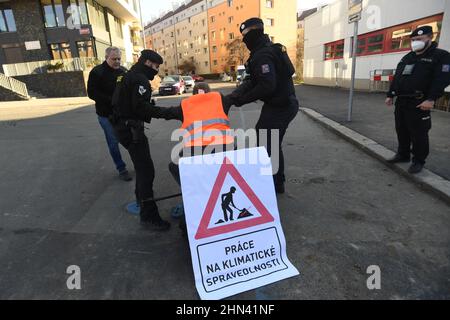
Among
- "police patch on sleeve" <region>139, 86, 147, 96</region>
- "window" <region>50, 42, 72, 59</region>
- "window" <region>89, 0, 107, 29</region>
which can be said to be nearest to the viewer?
"police patch on sleeve" <region>139, 86, 147, 96</region>

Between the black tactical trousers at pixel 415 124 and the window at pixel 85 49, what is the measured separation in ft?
89.2

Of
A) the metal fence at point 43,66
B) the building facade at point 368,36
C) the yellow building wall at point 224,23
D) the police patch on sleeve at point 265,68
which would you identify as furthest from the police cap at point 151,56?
the yellow building wall at point 224,23

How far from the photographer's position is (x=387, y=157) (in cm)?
523

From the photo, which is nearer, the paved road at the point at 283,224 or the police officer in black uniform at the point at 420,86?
the paved road at the point at 283,224

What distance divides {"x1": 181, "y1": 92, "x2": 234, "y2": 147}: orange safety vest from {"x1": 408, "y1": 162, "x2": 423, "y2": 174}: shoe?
10.0 feet

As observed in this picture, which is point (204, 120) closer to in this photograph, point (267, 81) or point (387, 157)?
point (267, 81)

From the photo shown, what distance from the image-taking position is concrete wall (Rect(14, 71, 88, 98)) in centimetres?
2395

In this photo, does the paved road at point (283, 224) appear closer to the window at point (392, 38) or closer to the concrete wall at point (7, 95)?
the window at point (392, 38)

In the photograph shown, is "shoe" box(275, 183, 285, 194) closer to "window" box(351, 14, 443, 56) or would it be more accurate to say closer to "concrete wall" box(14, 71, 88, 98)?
"window" box(351, 14, 443, 56)

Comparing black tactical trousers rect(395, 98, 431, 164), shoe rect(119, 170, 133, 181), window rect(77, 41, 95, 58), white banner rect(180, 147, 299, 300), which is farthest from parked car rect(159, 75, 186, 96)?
white banner rect(180, 147, 299, 300)

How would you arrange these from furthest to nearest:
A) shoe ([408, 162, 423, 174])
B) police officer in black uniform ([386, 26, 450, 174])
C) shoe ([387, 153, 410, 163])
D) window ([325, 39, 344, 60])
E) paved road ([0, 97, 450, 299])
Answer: window ([325, 39, 344, 60])
shoe ([387, 153, 410, 163])
shoe ([408, 162, 423, 174])
police officer in black uniform ([386, 26, 450, 174])
paved road ([0, 97, 450, 299])

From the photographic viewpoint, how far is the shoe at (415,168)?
14.5 feet

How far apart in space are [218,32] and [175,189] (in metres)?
61.6

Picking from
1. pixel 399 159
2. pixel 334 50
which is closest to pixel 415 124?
pixel 399 159
